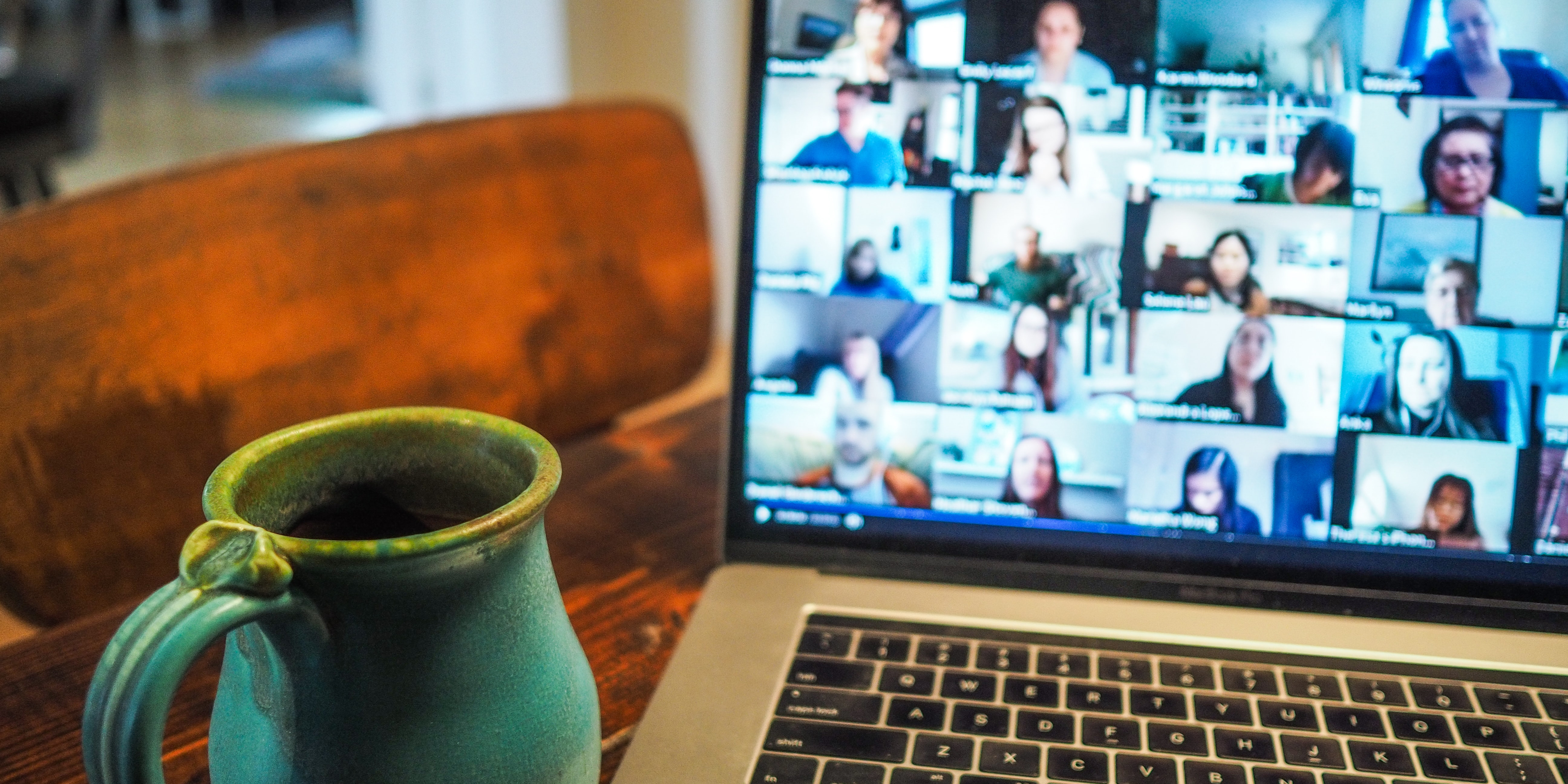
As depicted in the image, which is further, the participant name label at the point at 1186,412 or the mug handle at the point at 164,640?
the participant name label at the point at 1186,412

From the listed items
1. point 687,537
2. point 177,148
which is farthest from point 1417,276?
point 177,148

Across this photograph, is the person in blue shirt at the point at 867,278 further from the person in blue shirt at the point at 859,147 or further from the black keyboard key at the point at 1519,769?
the black keyboard key at the point at 1519,769

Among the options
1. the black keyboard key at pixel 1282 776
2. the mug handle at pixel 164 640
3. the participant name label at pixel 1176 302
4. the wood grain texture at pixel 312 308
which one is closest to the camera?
the mug handle at pixel 164 640

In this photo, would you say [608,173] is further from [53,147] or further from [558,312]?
[53,147]

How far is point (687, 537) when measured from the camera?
23.7 inches

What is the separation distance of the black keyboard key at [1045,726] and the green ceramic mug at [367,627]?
0.15 metres

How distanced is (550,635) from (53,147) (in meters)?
1.99

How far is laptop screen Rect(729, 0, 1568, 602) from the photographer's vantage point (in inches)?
17.9

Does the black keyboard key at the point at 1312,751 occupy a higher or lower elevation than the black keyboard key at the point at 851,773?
higher

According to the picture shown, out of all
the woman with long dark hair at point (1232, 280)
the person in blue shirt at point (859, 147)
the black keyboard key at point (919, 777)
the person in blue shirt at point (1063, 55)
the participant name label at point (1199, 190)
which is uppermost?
the person in blue shirt at point (1063, 55)

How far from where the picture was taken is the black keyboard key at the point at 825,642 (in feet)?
1.48

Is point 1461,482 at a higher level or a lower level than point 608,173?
A: lower

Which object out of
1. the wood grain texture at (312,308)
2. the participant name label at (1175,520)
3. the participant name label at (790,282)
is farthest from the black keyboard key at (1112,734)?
the wood grain texture at (312,308)

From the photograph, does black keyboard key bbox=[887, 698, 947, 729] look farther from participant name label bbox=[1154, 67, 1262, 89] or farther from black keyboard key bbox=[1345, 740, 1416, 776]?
participant name label bbox=[1154, 67, 1262, 89]
